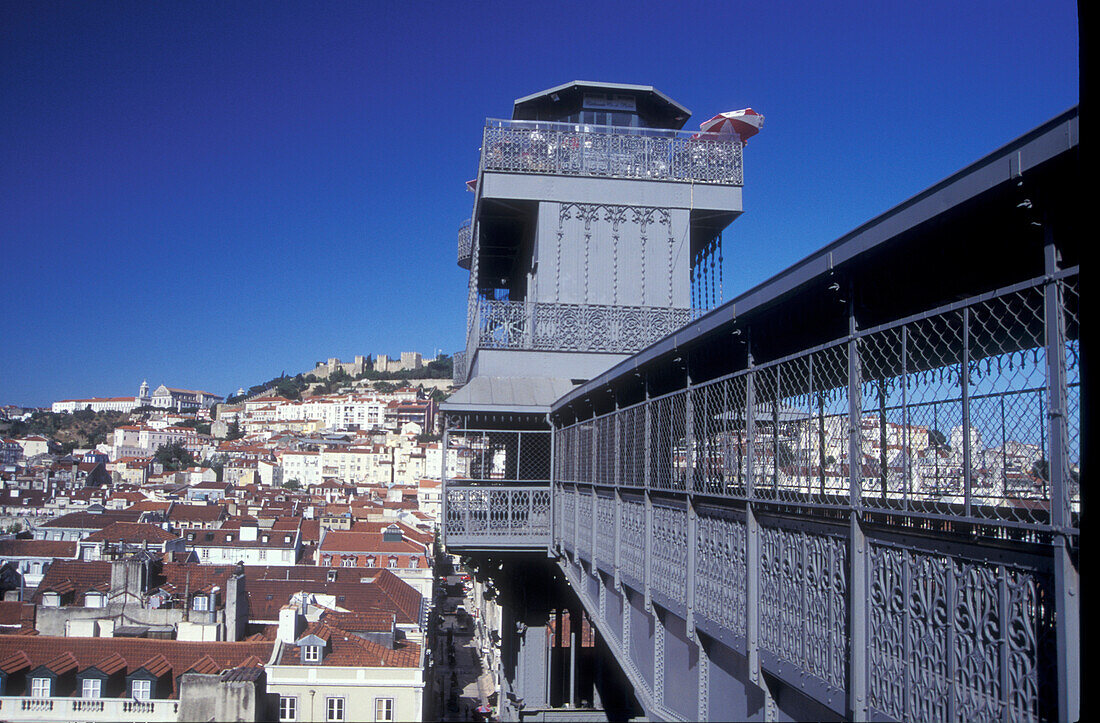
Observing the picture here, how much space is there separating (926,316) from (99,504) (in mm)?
104313

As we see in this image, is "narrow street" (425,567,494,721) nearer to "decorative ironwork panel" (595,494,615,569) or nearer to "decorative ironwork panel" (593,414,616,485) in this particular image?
"decorative ironwork panel" (595,494,615,569)

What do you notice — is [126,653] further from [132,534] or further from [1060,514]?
[132,534]

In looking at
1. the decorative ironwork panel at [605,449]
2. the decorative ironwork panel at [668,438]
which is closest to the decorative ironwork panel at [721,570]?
the decorative ironwork panel at [668,438]

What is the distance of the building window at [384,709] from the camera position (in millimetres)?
25625

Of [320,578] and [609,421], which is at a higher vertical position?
[609,421]

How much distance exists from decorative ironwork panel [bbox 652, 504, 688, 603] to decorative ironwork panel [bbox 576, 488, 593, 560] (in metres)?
2.74

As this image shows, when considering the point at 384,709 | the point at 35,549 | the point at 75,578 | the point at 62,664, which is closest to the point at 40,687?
the point at 62,664

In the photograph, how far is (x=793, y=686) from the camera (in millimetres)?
4422

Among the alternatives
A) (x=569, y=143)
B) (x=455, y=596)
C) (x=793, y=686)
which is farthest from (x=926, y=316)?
(x=455, y=596)

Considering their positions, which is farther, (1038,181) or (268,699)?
(268,699)

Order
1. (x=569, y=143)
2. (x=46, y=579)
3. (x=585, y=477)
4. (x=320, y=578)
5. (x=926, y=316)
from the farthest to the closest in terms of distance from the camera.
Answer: (x=320, y=578) → (x=46, y=579) → (x=569, y=143) → (x=585, y=477) → (x=926, y=316)

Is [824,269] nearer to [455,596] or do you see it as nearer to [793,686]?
[793,686]

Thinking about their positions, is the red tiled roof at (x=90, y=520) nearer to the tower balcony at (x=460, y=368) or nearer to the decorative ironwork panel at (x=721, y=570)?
the tower balcony at (x=460, y=368)

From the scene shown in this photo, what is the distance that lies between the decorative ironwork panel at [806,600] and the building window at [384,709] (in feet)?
75.8
